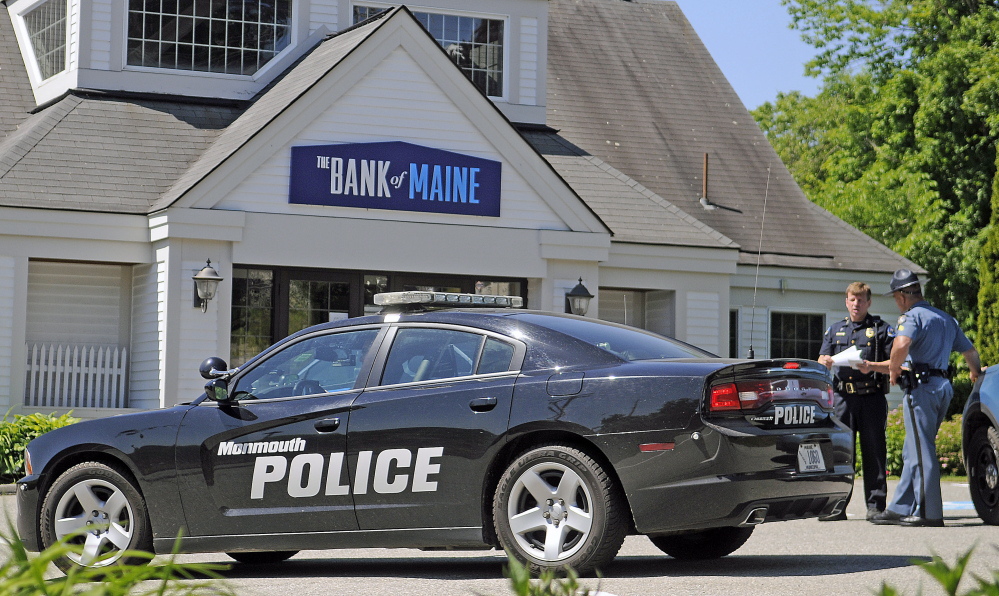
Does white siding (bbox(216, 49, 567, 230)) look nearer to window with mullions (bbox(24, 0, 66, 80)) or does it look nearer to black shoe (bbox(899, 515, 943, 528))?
window with mullions (bbox(24, 0, 66, 80))

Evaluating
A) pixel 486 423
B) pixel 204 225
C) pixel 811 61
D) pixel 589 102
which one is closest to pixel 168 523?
pixel 486 423

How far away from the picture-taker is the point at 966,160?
31.4m

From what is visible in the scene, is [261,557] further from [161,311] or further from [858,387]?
[161,311]

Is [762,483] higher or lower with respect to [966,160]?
lower

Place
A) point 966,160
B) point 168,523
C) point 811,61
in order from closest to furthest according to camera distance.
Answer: point 168,523
point 966,160
point 811,61

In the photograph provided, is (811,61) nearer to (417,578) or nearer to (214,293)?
(214,293)

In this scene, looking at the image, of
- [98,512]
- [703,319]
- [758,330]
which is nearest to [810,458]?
[98,512]

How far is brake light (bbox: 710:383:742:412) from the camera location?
688 cm

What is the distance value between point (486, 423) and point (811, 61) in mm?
29400

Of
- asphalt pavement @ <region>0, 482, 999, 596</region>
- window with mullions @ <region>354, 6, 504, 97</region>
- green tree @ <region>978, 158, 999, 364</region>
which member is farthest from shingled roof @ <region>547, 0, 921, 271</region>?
asphalt pavement @ <region>0, 482, 999, 596</region>

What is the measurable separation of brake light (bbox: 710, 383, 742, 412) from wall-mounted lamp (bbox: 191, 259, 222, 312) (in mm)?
11112

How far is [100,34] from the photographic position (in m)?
19.5

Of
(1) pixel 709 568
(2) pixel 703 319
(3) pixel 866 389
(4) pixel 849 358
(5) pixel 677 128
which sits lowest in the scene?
(1) pixel 709 568

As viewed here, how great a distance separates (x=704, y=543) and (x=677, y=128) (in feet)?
56.5
